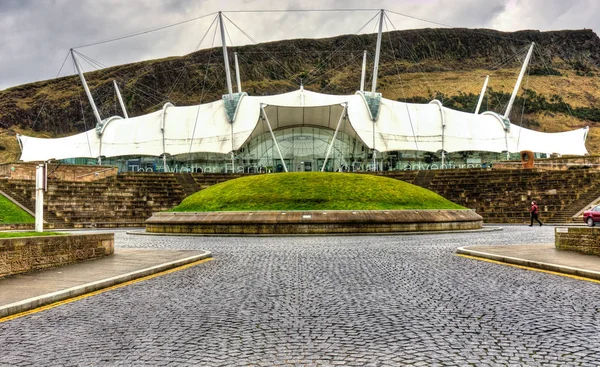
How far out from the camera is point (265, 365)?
4051mm

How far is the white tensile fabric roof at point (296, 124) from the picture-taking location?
2219 inches

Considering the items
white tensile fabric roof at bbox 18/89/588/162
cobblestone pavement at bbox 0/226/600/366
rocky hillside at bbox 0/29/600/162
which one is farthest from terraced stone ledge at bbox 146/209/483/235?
rocky hillside at bbox 0/29/600/162

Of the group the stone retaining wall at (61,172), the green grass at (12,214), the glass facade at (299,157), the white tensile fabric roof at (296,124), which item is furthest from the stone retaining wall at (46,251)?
the glass facade at (299,157)

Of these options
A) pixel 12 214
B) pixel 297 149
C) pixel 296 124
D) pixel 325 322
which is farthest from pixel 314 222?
pixel 297 149

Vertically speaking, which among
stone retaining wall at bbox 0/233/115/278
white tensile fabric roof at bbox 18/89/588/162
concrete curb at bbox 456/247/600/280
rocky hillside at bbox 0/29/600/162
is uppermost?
rocky hillside at bbox 0/29/600/162

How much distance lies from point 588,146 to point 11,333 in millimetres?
121141

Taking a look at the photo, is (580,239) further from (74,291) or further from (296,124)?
(296,124)

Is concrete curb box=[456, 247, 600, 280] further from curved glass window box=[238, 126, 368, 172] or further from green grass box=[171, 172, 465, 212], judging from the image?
curved glass window box=[238, 126, 368, 172]

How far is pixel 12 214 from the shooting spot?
26547 millimetres

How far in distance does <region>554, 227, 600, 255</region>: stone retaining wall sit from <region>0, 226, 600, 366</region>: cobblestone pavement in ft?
8.28

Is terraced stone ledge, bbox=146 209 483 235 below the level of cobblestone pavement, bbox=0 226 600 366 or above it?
above

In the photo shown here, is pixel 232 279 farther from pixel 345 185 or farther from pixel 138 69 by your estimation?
pixel 138 69

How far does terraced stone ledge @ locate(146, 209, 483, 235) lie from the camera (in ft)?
67.7

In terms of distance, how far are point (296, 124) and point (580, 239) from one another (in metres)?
48.9
